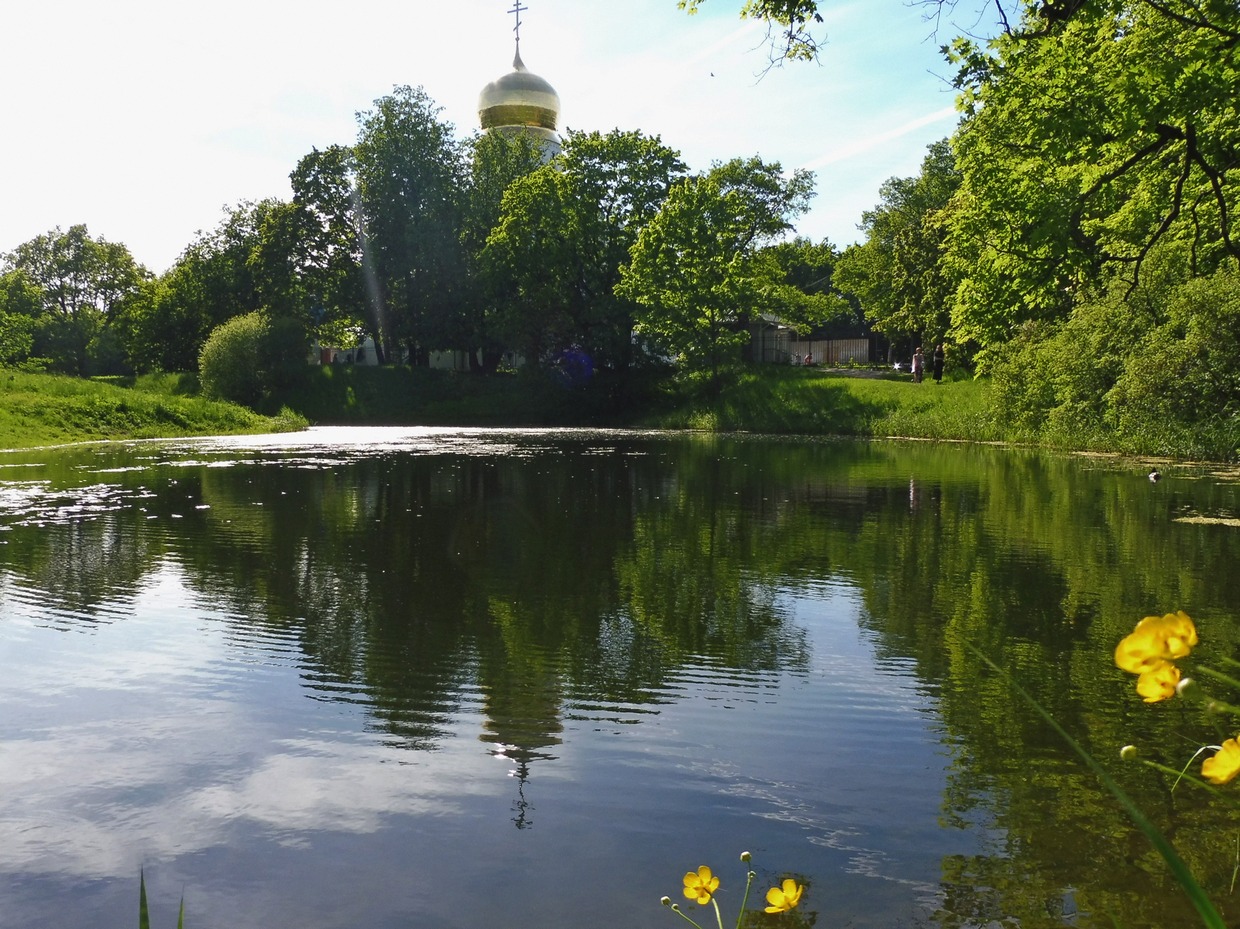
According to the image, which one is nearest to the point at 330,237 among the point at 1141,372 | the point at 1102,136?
the point at 1141,372

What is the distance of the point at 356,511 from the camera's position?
14836 mm

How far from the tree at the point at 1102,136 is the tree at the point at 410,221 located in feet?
127

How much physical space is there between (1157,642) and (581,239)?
52.5 m

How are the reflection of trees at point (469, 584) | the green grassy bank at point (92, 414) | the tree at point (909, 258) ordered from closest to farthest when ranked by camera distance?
1. the reflection of trees at point (469, 584)
2. the green grassy bank at point (92, 414)
3. the tree at point (909, 258)

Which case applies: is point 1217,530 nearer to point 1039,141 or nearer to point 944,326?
point 1039,141

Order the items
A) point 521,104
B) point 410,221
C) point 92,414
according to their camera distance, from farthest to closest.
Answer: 1. point 521,104
2. point 410,221
3. point 92,414

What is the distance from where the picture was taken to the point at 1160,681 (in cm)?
165

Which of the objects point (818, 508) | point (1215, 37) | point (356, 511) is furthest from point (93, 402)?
point (1215, 37)

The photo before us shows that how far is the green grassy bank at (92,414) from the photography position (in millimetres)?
31094

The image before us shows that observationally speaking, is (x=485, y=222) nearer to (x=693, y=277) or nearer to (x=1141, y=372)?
(x=693, y=277)

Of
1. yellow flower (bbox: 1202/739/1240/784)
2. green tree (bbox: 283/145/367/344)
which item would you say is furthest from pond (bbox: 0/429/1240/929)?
green tree (bbox: 283/145/367/344)

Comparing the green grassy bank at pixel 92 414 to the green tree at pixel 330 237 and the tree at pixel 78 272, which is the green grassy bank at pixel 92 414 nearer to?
the green tree at pixel 330 237

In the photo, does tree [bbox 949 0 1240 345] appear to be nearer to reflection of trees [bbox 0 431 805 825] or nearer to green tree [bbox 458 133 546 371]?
reflection of trees [bbox 0 431 805 825]

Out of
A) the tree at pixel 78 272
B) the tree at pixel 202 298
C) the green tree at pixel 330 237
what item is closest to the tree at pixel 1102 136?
the green tree at pixel 330 237
